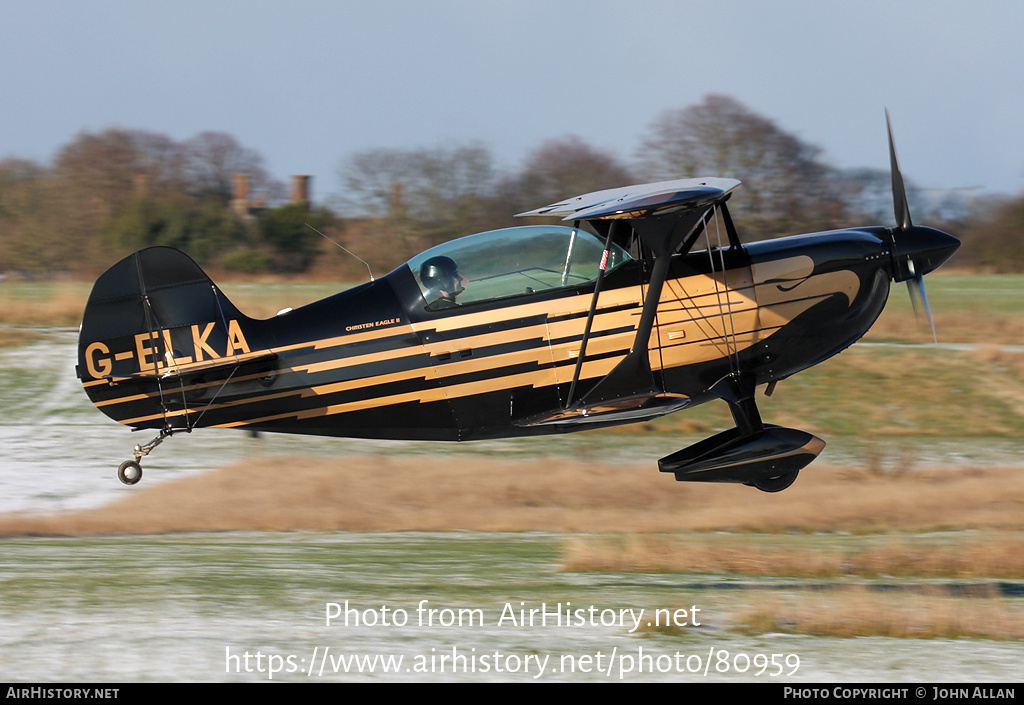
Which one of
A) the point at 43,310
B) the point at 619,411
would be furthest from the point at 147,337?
the point at 43,310

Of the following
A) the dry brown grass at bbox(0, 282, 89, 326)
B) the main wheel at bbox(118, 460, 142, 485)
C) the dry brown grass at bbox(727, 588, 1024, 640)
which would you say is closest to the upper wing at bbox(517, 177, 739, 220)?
the dry brown grass at bbox(727, 588, 1024, 640)

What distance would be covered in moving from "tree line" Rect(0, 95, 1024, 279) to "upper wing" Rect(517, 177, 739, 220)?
21.0 meters

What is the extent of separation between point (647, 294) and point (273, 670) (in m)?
4.20

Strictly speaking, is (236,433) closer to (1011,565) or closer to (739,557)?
(739,557)

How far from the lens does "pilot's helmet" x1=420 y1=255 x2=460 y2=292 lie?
30.0 ft

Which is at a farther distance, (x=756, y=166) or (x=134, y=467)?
(x=756, y=166)

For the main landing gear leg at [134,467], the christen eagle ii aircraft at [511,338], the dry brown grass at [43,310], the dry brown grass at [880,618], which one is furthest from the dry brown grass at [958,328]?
the main landing gear leg at [134,467]

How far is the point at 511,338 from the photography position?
29.9ft

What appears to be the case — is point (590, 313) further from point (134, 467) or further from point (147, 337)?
point (134, 467)

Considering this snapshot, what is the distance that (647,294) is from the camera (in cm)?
898

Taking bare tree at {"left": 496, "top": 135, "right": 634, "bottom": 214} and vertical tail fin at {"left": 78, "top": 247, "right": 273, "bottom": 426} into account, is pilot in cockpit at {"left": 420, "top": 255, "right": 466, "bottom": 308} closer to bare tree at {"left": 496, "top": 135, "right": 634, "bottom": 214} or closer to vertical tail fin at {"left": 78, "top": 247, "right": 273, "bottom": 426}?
vertical tail fin at {"left": 78, "top": 247, "right": 273, "bottom": 426}

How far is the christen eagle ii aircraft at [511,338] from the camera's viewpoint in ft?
29.9

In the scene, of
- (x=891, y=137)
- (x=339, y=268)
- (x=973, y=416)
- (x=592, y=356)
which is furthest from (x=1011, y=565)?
(x=339, y=268)

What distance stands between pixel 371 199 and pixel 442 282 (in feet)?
80.1
